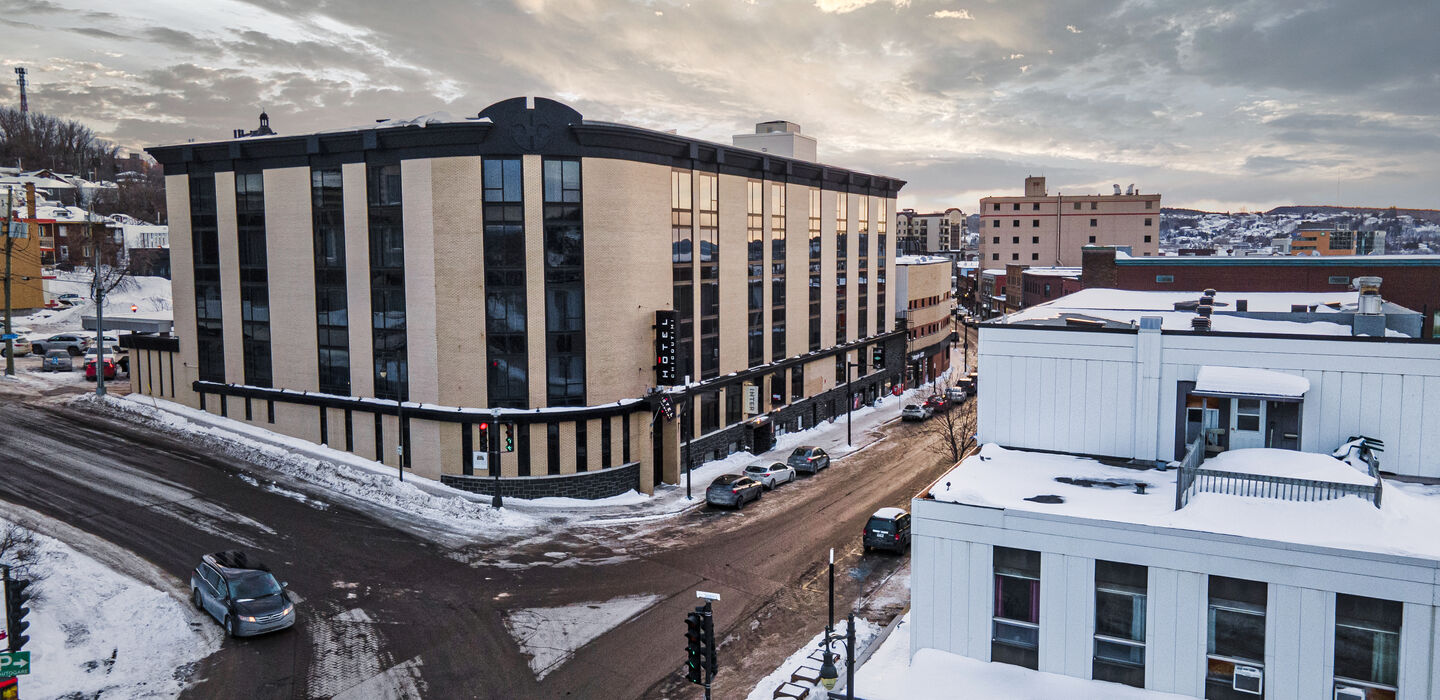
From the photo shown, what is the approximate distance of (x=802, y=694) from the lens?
1970 centimetres

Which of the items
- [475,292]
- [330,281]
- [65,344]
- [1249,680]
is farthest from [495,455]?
[65,344]

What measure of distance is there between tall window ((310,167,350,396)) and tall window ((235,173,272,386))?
13.5 feet

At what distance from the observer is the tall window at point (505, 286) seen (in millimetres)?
37125

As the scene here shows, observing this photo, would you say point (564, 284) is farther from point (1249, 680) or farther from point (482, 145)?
point (1249, 680)

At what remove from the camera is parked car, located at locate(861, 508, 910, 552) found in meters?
31.5

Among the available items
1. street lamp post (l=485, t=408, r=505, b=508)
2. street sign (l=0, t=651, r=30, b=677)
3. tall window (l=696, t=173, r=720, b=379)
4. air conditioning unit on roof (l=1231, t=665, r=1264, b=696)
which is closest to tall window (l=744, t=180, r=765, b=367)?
tall window (l=696, t=173, r=720, b=379)

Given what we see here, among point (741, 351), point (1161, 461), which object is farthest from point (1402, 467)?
point (741, 351)

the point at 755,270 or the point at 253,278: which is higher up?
the point at 755,270

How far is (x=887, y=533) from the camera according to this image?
3153 cm

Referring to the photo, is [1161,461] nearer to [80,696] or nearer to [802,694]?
[802,694]

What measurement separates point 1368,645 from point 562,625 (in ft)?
62.3

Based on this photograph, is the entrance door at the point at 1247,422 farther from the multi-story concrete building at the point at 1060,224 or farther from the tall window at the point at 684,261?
the multi-story concrete building at the point at 1060,224

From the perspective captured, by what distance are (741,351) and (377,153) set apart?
21.9 m

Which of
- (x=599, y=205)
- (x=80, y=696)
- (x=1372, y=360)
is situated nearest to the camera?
(x=1372, y=360)
